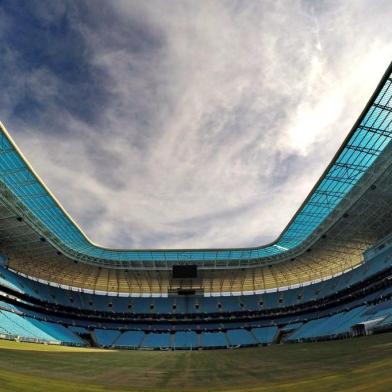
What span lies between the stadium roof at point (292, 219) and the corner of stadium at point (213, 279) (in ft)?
0.52

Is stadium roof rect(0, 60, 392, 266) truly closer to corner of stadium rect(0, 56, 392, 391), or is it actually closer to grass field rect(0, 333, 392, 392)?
corner of stadium rect(0, 56, 392, 391)

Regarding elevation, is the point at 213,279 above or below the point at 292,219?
below

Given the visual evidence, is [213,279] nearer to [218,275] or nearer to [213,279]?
[213,279]

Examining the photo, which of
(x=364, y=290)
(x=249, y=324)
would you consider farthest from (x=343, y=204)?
(x=249, y=324)

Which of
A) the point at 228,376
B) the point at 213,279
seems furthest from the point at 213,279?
the point at 228,376

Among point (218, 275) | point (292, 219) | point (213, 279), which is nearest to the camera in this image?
point (292, 219)

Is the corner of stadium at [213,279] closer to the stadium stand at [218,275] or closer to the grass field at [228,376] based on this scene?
the stadium stand at [218,275]

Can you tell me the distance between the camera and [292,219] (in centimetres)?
4438

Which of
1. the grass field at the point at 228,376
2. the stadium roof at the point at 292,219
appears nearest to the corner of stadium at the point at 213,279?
the stadium roof at the point at 292,219

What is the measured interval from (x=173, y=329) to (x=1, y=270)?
3782cm

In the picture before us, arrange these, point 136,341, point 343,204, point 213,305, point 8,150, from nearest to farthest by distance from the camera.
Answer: point 8,150 → point 343,204 → point 136,341 → point 213,305

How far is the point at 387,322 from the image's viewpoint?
2977 centimetres

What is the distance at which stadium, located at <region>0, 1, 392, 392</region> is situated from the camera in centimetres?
3250

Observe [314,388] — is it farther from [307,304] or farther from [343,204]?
[307,304]
